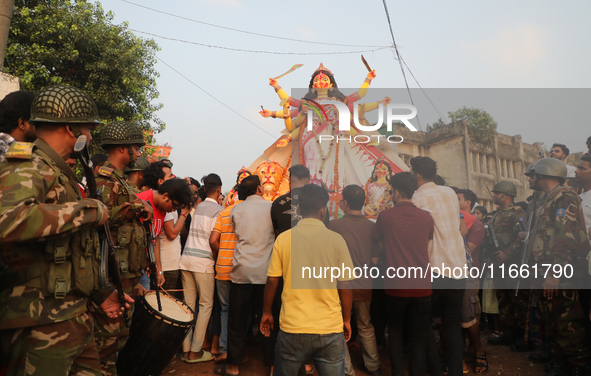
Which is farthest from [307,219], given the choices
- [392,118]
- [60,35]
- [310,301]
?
[60,35]

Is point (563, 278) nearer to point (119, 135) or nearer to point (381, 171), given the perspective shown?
point (381, 171)

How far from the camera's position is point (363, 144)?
8133mm

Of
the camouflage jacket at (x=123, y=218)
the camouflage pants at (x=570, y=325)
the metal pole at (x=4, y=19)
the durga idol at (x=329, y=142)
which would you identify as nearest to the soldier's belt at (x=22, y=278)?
the camouflage jacket at (x=123, y=218)

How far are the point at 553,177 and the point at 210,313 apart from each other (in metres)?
4.18

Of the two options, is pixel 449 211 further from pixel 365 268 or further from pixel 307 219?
pixel 307 219

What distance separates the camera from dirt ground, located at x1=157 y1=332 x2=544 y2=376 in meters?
4.30

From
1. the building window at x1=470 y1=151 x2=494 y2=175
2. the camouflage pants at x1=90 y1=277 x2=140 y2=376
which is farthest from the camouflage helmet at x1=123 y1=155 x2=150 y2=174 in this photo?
the building window at x1=470 y1=151 x2=494 y2=175

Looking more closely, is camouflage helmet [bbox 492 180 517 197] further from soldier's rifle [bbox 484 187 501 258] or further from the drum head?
the drum head

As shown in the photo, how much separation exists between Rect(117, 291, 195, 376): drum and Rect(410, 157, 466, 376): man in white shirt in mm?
2399

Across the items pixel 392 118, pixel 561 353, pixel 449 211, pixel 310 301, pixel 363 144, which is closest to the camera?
pixel 310 301

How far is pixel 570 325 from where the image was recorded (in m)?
3.94

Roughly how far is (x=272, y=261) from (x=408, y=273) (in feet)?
4.43

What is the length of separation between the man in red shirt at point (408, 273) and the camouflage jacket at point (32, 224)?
8.44 ft

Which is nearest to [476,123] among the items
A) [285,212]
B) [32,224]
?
[285,212]
